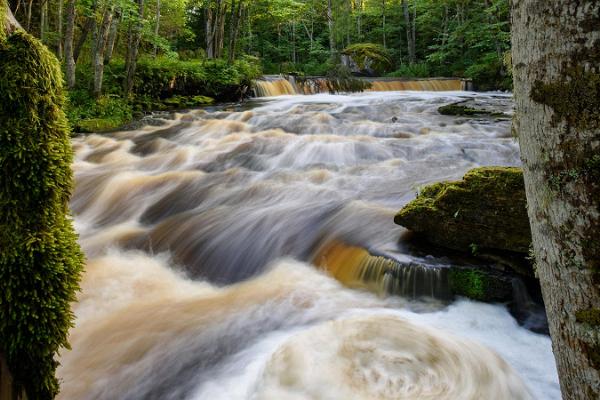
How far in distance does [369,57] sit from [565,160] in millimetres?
31069

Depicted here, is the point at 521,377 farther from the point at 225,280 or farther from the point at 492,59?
the point at 492,59

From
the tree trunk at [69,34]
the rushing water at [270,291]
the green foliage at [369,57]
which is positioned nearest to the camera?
the rushing water at [270,291]

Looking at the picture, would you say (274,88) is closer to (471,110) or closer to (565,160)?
(471,110)

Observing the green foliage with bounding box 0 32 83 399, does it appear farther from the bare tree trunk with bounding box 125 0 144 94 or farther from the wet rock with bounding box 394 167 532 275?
the bare tree trunk with bounding box 125 0 144 94

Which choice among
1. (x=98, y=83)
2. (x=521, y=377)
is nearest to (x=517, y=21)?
(x=521, y=377)

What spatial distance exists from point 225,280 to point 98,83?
11.1 meters

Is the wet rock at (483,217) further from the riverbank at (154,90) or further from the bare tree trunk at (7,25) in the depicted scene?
the riverbank at (154,90)

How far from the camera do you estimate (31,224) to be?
2092 mm

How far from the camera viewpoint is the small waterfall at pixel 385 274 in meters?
4.33

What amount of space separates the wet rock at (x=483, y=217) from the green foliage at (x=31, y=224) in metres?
3.65

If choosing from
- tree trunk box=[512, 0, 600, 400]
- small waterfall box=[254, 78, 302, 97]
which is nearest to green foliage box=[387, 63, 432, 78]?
small waterfall box=[254, 78, 302, 97]

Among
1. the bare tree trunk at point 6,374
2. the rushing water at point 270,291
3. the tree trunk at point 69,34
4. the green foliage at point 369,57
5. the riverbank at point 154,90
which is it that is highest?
the green foliage at point 369,57

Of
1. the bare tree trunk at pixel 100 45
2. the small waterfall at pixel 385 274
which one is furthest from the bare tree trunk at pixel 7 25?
the bare tree trunk at pixel 100 45

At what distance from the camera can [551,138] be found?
4.04 ft
